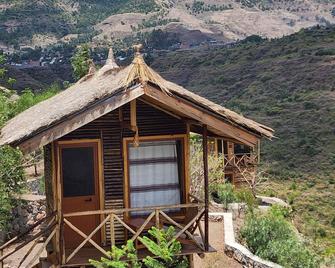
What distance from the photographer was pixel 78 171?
10.6m

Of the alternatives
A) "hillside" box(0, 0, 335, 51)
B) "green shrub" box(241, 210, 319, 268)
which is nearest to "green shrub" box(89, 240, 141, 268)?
"green shrub" box(241, 210, 319, 268)

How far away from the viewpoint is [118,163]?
10.6 metres

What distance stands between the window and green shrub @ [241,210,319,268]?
13.9ft

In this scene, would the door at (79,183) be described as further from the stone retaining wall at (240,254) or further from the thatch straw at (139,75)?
the stone retaining wall at (240,254)

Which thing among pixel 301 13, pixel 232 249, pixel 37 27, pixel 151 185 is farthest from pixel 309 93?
pixel 301 13

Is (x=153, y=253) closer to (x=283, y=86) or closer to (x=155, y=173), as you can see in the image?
(x=155, y=173)

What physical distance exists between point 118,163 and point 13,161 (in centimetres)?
650

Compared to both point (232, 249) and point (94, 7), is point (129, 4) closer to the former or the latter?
point (94, 7)

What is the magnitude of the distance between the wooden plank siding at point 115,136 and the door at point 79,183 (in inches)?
6.7

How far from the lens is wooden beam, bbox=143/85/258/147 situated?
30.4 ft

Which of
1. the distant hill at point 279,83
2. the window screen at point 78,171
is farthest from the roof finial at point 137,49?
the distant hill at point 279,83

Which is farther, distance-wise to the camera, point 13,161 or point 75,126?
point 13,161

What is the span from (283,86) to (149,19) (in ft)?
274

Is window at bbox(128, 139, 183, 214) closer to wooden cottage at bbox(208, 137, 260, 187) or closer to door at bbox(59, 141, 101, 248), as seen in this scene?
door at bbox(59, 141, 101, 248)
